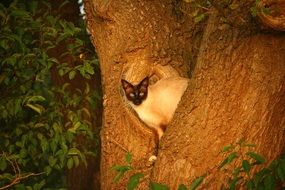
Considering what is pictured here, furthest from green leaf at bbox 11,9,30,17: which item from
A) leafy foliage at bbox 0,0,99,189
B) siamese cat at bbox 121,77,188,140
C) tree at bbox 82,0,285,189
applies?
tree at bbox 82,0,285,189

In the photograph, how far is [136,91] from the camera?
4859mm

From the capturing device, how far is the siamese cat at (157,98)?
463cm

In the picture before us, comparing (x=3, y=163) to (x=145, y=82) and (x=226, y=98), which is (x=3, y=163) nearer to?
(x=145, y=82)

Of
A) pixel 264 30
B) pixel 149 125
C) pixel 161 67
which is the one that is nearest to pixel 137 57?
pixel 161 67

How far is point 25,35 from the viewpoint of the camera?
5477mm

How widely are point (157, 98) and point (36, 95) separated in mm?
1113

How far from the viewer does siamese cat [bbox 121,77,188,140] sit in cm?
463

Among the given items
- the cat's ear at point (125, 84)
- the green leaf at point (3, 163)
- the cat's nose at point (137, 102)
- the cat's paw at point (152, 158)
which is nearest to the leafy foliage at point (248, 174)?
the cat's paw at point (152, 158)

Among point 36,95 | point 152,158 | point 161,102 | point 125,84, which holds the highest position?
point 125,84

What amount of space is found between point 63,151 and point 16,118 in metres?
0.79

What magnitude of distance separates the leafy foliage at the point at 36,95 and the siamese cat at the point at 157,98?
469 millimetres

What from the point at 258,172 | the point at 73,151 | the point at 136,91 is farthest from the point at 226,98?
the point at 73,151

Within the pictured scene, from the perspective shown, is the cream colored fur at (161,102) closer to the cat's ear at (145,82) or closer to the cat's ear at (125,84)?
the cat's ear at (145,82)

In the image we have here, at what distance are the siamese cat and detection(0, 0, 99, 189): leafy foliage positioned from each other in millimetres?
469
